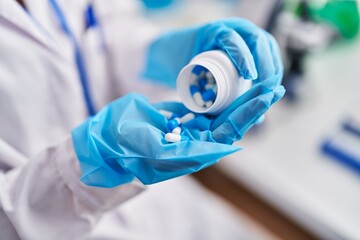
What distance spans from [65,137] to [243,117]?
11.6 inches

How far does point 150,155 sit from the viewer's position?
0.32 meters

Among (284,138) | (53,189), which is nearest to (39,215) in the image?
(53,189)

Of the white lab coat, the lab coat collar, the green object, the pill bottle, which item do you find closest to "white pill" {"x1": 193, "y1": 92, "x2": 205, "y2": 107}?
the pill bottle

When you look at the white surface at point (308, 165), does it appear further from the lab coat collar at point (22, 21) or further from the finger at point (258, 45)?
the lab coat collar at point (22, 21)

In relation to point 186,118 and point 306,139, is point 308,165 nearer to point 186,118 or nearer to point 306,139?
point 306,139

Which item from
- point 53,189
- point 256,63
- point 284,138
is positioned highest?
point 256,63

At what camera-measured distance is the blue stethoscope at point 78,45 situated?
0.47 metres

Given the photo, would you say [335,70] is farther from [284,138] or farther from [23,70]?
[23,70]

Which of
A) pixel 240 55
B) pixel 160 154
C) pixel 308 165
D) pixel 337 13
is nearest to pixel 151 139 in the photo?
pixel 160 154

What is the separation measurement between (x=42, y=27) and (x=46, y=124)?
0.14m

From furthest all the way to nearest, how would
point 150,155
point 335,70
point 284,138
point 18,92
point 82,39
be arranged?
point 335,70, point 284,138, point 82,39, point 18,92, point 150,155

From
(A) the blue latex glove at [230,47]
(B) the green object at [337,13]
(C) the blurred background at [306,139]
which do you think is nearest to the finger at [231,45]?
(A) the blue latex glove at [230,47]

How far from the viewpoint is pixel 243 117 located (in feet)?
1.03

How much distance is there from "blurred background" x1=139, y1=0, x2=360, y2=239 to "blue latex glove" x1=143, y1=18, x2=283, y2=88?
0.83 ft
